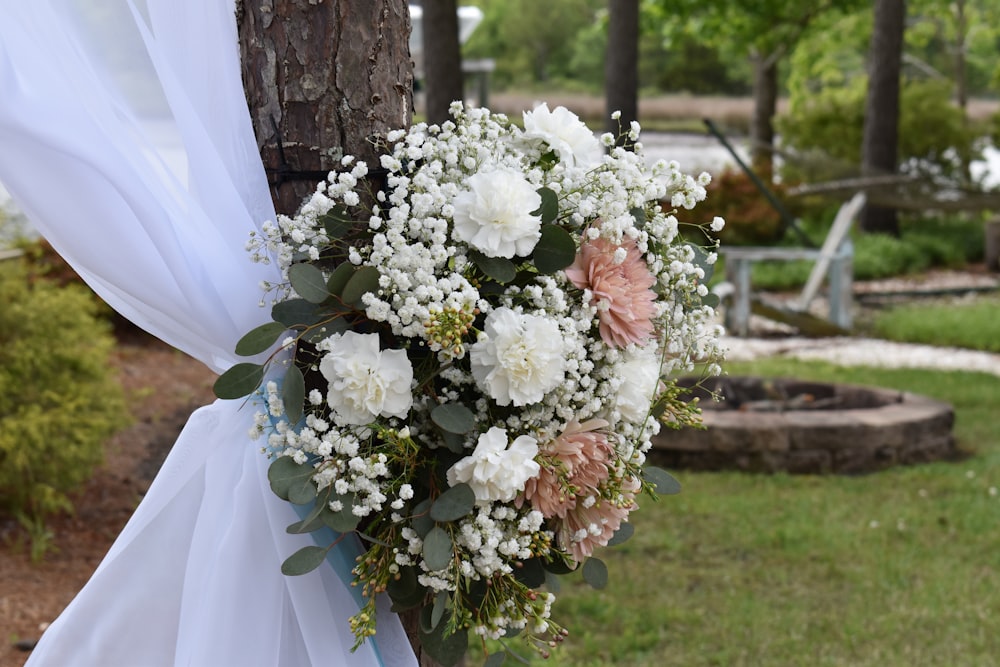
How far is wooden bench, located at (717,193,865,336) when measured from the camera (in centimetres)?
946

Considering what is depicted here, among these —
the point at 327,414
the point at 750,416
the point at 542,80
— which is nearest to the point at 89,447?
the point at 327,414

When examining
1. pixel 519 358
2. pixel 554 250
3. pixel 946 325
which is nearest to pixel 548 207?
pixel 554 250

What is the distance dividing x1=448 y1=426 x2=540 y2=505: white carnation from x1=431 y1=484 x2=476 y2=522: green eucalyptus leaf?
0.02 metres

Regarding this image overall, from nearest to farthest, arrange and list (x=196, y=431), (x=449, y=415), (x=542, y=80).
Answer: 1. (x=449, y=415)
2. (x=196, y=431)
3. (x=542, y=80)

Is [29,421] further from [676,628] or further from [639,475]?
[639,475]

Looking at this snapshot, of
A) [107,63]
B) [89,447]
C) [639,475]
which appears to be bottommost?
[89,447]

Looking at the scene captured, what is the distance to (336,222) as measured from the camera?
6.06 ft

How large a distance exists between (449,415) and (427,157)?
47 cm

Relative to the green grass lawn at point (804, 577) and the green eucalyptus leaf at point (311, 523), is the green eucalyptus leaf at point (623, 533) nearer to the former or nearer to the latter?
the green eucalyptus leaf at point (311, 523)

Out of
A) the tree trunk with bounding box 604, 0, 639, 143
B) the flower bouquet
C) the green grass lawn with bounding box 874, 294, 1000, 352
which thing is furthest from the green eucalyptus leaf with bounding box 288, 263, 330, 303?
the green grass lawn with bounding box 874, 294, 1000, 352

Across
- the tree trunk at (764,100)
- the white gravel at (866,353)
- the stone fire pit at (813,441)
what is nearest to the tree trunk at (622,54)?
the white gravel at (866,353)

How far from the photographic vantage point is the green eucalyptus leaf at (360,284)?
5.72 ft

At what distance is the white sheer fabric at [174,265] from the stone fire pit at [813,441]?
3.85 metres

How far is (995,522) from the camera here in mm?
4797
